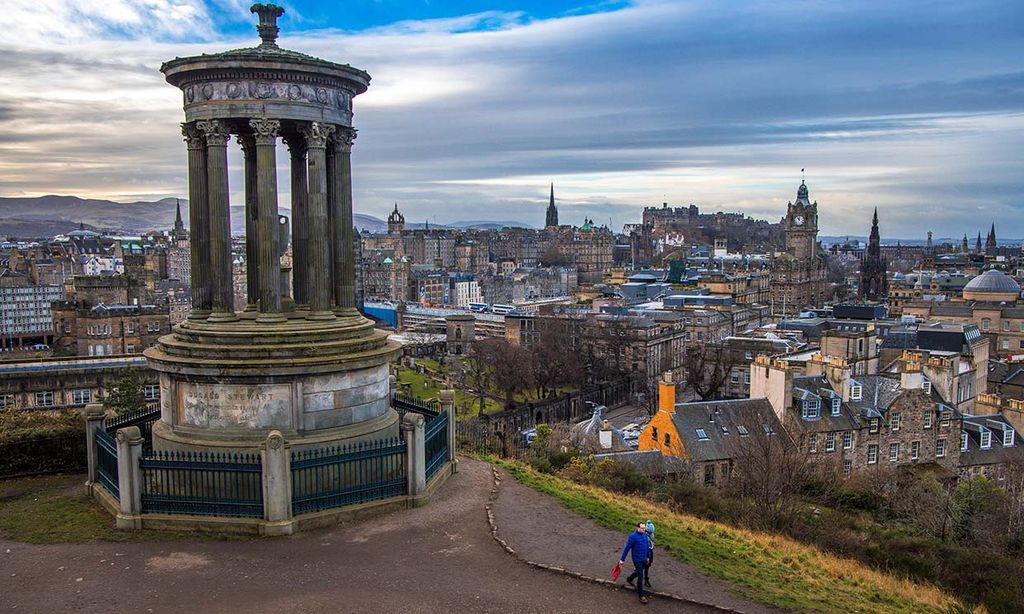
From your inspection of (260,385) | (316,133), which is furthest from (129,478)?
(316,133)

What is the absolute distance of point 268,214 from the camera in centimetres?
1708

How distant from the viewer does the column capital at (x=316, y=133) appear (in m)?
17.5

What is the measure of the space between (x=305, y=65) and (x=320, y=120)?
119cm

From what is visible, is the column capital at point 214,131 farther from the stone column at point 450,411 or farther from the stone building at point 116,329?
the stone building at point 116,329

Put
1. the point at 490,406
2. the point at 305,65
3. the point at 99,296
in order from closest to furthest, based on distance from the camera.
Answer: the point at 305,65 < the point at 490,406 < the point at 99,296

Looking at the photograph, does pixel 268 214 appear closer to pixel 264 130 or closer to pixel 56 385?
pixel 264 130

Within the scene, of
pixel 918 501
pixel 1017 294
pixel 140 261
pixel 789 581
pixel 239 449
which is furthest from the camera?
pixel 140 261

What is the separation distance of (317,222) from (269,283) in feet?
5.69

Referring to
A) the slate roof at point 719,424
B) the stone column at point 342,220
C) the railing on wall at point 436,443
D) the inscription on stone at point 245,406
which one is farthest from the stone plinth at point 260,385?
the slate roof at point 719,424

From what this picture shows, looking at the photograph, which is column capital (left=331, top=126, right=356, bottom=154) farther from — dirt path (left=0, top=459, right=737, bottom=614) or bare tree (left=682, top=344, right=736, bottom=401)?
bare tree (left=682, top=344, right=736, bottom=401)

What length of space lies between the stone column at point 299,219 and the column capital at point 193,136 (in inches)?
88.3

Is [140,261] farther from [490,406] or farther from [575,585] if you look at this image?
[575,585]

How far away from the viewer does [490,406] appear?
6606 centimetres

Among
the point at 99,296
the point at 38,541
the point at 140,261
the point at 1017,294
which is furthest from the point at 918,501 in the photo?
the point at 140,261
